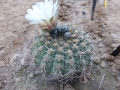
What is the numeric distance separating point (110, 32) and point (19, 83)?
1048mm

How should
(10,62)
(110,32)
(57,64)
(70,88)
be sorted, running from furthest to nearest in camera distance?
(110,32) → (10,62) → (70,88) → (57,64)

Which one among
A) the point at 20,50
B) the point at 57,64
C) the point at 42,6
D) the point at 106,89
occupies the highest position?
the point at 42,6

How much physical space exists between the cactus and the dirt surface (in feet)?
0.83

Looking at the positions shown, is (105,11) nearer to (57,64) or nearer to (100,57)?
(100,57)

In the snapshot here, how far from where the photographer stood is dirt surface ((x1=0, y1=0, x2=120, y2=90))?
186 centimetres

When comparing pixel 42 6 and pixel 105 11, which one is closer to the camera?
pixel 42 6

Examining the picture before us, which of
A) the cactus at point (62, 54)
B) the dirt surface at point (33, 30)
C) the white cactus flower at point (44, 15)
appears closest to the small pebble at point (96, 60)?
the dirt surface at point (33, 30)

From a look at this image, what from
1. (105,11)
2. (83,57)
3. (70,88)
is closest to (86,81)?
(70,88)

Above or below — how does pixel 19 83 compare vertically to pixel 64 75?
below

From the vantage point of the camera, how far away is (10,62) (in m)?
1.89

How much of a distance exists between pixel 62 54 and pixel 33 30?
86cm

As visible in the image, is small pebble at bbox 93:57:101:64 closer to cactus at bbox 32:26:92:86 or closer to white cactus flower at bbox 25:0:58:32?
cactus at bbox 32:26:92:86

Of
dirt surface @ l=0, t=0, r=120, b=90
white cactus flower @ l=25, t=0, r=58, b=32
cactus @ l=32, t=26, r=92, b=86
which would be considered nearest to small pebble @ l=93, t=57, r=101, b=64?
dirt surface @ l=0, t=0, r=120, b=90

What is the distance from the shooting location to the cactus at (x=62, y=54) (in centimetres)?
143
